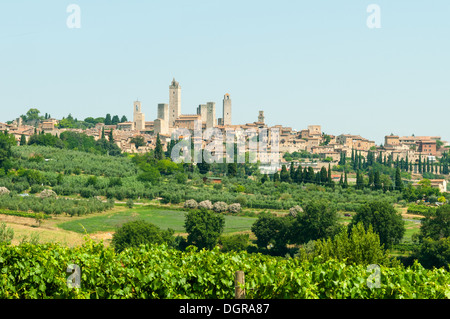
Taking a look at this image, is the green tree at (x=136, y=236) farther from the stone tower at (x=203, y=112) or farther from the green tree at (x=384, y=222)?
the stone tower at (x=203, y=112)

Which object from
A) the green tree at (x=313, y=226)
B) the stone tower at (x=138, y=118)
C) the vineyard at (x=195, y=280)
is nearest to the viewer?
the vineyard at (x=195, y=280)

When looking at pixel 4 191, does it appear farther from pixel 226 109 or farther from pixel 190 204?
pixel 226 109

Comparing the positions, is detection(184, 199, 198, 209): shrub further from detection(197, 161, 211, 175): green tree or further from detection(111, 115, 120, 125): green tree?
detection(111, 115, 120, 125): green tree

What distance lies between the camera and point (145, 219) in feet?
113

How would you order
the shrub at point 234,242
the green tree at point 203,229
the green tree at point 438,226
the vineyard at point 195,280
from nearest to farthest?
the vineyard at point 195,280
the shrub at point 234,242
the green tree at point 203,229
the green tree at point 438,226

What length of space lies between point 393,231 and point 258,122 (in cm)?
7935

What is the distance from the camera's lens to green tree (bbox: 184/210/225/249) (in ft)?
95.1

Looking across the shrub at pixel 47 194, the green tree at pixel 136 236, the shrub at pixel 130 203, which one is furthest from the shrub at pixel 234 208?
the green tree at pixel 136 236

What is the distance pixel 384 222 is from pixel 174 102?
84531 mm

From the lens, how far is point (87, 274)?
9305 millimetres

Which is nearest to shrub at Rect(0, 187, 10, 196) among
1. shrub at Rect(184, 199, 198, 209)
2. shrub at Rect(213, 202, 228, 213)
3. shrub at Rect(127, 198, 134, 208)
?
shrub at Rect(127, 198, 134, 208)

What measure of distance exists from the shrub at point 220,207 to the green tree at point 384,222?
→ 10460 mm

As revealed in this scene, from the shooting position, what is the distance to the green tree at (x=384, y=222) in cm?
3040

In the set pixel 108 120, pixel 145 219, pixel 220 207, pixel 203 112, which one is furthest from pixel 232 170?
pixel 108 120
